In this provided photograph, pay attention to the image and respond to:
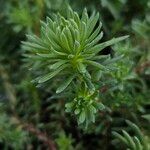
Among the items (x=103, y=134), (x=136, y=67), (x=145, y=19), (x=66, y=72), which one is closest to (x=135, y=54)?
(x=136, y=67)

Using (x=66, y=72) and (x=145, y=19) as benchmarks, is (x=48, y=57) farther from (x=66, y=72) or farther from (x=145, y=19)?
(x=145, y=19)

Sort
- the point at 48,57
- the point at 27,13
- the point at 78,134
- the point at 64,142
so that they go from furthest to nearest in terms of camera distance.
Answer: the point at 27,13 < the point at 78,134 < the point at 64,142 < the point at 48,57

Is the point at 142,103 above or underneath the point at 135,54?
underneath

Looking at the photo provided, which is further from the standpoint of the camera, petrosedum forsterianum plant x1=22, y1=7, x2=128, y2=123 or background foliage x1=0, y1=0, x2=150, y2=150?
background foliage x1=0, y1=0, x2=150, y2=150

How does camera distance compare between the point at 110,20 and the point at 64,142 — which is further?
the point at 110,20
